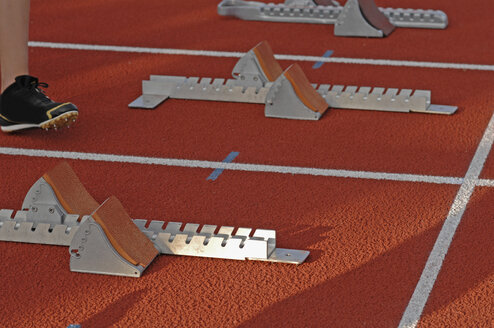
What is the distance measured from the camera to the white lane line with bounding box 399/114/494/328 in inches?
109

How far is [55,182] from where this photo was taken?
10.6 feet

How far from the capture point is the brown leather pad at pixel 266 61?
499 cm

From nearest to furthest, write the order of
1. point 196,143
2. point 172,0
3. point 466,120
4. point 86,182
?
1. point 86,182
2. point 196,143
3. point 466,120
4. point 172,0

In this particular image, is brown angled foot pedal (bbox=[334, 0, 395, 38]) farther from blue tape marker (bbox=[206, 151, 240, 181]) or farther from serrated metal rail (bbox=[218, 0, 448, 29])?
blue tape marker (bbox=[206, 151, 240, 181])

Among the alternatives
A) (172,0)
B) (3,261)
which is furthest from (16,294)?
(172,0)

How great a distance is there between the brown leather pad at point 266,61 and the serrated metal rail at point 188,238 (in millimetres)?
1903

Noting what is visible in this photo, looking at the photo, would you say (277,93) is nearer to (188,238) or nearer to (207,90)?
(207,90)

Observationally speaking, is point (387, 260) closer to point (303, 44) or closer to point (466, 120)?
point (466, 120)

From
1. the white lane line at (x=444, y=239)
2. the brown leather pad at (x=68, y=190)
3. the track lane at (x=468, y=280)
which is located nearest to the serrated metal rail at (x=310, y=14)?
the white lane line at (x=444, y=239)

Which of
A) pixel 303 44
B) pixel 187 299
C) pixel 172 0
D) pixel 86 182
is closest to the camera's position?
pixel 187 299

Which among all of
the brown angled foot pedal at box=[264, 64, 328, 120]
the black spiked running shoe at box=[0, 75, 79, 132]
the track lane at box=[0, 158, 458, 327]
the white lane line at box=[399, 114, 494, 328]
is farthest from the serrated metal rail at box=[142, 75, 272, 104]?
the white lane line at box=[399, 114, 494, 328]

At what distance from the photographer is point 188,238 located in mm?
3164

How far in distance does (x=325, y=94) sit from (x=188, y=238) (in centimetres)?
200

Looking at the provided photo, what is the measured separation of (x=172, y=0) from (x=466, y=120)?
379 centimetres
